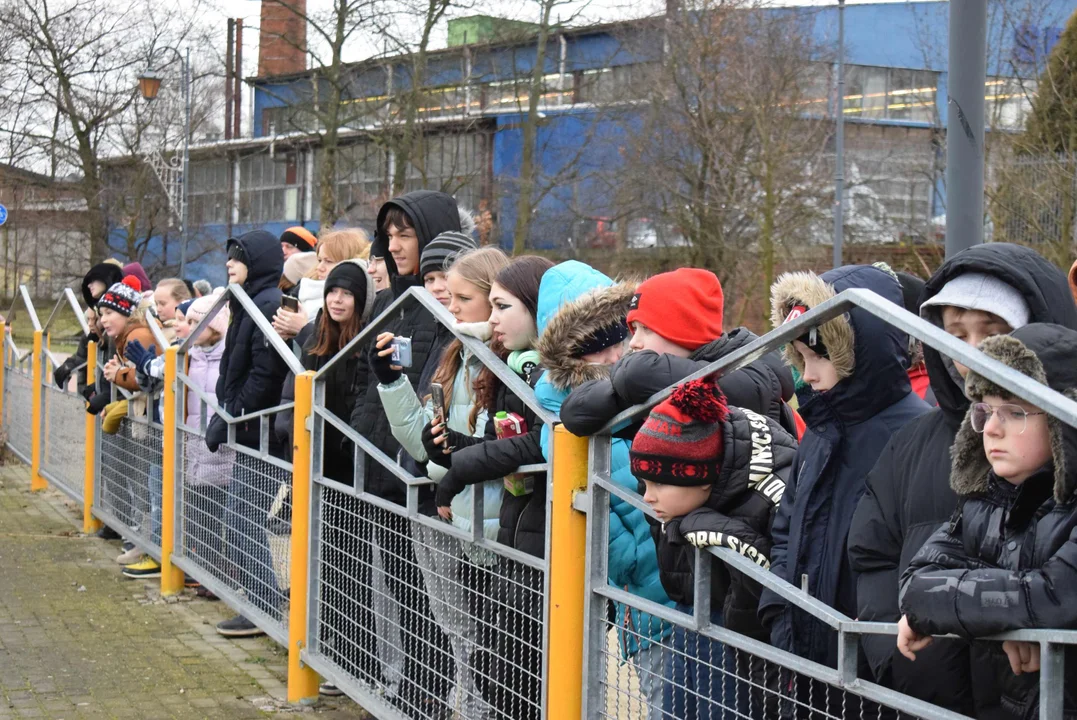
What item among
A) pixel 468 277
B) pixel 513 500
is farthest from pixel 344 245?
pixel 513 500

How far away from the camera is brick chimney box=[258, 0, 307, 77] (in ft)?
107

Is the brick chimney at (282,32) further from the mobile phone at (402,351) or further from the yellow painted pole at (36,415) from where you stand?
the mobile phone at (402,351)

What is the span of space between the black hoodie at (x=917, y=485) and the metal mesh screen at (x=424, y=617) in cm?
122

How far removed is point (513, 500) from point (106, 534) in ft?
19.7

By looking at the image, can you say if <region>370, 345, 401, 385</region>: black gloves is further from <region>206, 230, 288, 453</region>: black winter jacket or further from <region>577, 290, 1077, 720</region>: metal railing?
<region>206, 230, 288, 453</region>: black winter jacket

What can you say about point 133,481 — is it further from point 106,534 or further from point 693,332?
point 693,332

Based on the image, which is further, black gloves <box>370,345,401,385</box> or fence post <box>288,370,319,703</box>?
fence post <box>288,370,319,703</box>

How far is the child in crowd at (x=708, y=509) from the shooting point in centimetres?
298

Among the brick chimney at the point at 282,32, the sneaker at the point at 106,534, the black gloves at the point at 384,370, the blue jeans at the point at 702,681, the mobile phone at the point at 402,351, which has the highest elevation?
the brick chimney at the point at 282,32

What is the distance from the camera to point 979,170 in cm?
500

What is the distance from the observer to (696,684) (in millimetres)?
3037

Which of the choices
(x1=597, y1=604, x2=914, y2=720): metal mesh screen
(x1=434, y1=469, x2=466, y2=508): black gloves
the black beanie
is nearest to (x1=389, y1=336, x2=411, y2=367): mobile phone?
(x1=434, y1=469, x2=466, y2=508): black gloves

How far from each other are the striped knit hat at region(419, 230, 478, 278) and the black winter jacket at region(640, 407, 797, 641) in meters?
2.13

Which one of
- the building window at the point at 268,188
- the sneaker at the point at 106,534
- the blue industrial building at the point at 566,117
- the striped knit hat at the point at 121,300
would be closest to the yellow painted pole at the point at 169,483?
the striped knit hat at the point at 121,300
